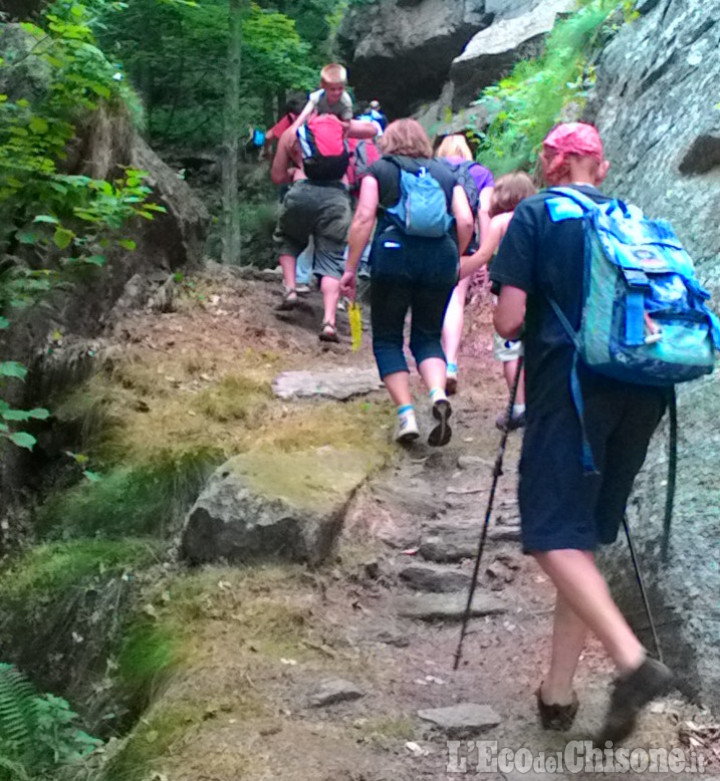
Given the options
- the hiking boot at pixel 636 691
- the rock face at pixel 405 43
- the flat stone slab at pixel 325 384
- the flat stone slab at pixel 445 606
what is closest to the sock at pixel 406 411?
the flat stone slab at pixel 325 384

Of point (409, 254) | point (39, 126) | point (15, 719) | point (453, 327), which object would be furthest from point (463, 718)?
point (39, 126)

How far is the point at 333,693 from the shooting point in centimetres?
341

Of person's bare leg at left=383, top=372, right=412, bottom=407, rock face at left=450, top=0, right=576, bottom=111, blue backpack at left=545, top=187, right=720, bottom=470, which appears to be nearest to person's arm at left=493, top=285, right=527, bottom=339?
blue backpack at left=545, top=187, right=720, bottom=470

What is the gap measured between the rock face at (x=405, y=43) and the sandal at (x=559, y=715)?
15154 millimetres

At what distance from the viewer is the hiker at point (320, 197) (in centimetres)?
826

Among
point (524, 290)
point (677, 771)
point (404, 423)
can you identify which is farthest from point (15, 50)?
point (677, 771)

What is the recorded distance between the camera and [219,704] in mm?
3297

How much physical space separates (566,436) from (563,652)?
769mm

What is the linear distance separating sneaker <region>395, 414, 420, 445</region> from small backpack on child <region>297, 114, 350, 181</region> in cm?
350

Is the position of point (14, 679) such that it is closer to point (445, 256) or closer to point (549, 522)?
point (549, 522)

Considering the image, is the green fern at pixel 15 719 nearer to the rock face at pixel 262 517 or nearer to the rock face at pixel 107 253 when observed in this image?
the rock face at pixel 262 517

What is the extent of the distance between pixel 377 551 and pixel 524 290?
2207 millimetres

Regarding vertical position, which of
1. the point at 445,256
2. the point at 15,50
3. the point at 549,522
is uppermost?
the point at 15,50

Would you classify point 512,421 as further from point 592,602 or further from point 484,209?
point 592,602
